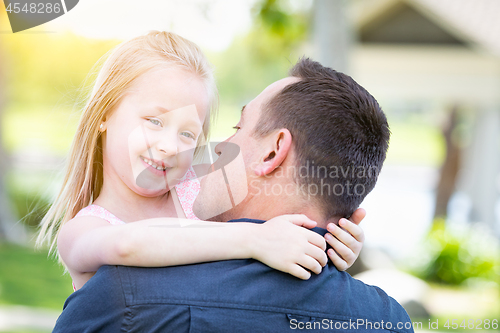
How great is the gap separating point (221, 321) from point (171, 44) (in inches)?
48.4

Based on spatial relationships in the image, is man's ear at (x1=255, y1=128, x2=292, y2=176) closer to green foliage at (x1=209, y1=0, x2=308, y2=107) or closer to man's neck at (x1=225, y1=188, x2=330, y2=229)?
man's neck at (x1=225, y1=188, x2=330, y2=229)

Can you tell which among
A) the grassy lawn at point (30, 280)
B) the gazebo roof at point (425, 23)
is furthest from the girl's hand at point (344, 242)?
the gazebo roof at point (425, 23)

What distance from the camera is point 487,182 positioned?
1030cm

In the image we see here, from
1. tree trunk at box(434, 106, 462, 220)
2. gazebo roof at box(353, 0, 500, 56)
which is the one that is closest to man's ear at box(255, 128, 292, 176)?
gazebo roof at box(353, 0, 500, 56)

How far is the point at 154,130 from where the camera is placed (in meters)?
1.76

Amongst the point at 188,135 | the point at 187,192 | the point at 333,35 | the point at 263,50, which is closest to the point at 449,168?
the point at 263,50

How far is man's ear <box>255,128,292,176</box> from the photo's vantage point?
1.53m

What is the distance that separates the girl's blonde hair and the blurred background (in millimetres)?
220

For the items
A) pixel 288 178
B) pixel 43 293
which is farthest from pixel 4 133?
pixel 288 178

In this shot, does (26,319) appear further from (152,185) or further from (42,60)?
(42,60)

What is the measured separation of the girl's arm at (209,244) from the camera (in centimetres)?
129

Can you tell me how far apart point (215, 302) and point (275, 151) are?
54 centimetres

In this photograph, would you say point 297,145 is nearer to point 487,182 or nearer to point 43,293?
point 43,293

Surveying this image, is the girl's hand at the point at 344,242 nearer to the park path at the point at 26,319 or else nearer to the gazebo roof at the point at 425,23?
the park path at the point at 26,319
